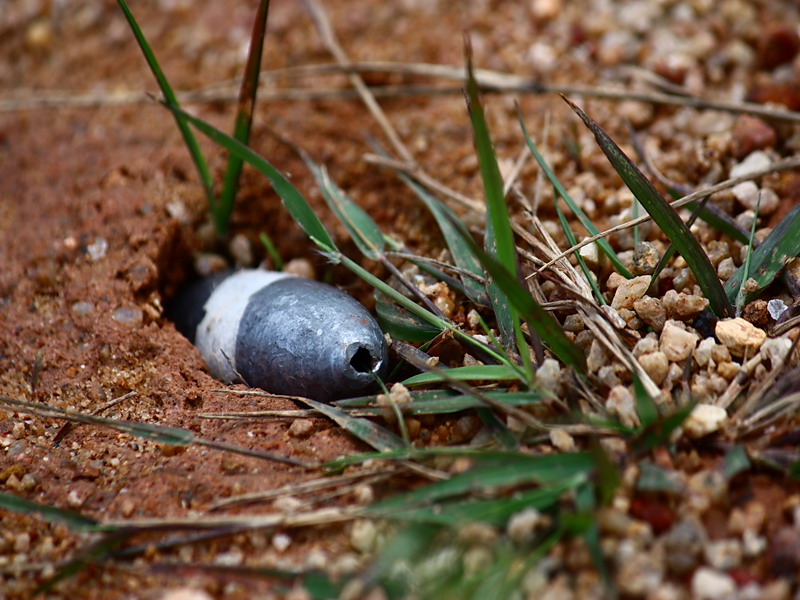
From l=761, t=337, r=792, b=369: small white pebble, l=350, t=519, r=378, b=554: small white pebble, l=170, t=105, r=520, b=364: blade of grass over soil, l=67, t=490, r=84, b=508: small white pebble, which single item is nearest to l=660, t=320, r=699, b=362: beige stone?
l=761, t=337, r=792, b=369: small white pebble

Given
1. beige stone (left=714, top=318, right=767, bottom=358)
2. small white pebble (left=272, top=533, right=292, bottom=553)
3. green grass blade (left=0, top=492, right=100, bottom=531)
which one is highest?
green grass blade (left=0, top=492, right=100, bottom=531)

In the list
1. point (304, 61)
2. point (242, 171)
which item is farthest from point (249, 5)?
point (242, 171)

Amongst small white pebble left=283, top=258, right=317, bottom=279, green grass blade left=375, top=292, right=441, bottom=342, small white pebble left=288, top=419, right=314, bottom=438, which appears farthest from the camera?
small white pebble left=283, top=258, right=317, bottom=279

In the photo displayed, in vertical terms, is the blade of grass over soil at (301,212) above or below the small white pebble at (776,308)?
above

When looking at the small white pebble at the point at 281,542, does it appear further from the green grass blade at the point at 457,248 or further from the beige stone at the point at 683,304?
the beige stone at the point at 683,304

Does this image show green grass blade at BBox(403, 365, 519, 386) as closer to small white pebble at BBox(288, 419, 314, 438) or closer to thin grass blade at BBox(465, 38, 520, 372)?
thin grass blade at BBox(465, 38, 520, 372)

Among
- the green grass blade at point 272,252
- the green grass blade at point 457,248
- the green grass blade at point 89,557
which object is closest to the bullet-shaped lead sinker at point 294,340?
the green grass blade at point 272,252

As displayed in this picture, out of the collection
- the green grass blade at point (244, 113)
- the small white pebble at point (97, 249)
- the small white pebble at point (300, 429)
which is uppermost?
the green grass blade at point (244, 113)
